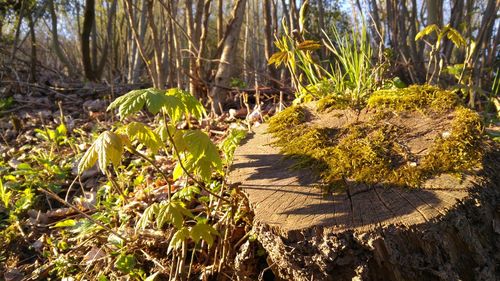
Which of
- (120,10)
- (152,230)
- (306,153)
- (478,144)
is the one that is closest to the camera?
(478,144)

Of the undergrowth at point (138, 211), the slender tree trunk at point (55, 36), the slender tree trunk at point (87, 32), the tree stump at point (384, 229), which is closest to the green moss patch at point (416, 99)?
the tree stump at point (384, 229)

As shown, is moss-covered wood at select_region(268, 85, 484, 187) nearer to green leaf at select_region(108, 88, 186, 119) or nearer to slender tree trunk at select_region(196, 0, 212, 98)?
green leaf at select_region(108, 88, 186, 119)

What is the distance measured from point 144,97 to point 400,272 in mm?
1014

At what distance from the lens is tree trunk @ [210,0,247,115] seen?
374 cm

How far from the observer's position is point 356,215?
1.39 meters

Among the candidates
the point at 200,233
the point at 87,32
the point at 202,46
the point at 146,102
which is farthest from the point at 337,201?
the point at 87,32

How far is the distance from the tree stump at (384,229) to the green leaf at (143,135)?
0.40 meters

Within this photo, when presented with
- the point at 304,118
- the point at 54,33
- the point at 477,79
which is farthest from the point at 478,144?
the point at 54,33

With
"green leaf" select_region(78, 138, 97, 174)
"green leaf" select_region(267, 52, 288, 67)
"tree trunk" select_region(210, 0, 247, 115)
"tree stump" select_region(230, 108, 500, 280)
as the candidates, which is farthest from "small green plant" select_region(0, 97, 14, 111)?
"tree stump" select_region(230, 108, 500, 280)

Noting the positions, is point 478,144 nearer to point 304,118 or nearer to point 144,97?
point 304,118

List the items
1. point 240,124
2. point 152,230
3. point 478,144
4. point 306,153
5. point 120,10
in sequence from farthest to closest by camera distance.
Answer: point 120,10
point 240,124
point 152,230
point 306,153
point 478,144

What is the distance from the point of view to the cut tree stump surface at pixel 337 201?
1363 mm

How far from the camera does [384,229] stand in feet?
4.33

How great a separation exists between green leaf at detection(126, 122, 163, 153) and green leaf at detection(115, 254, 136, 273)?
0.63 meters
